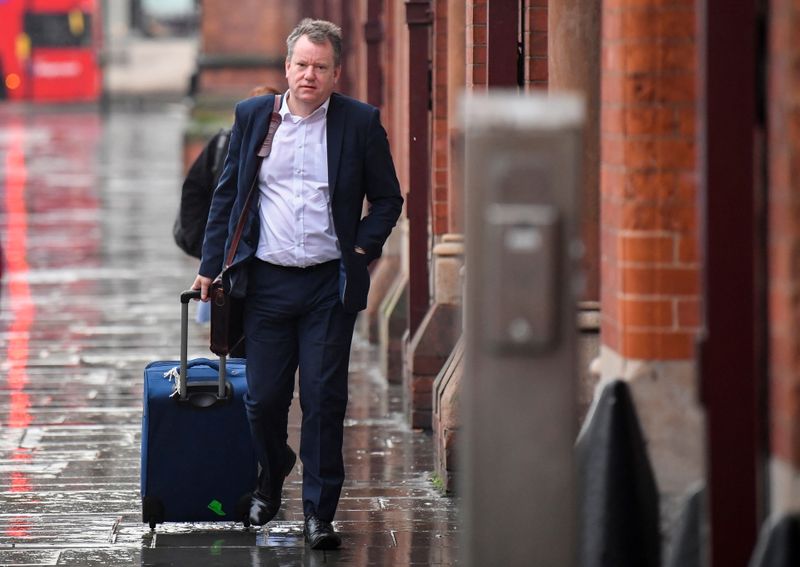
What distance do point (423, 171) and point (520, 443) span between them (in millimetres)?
5433

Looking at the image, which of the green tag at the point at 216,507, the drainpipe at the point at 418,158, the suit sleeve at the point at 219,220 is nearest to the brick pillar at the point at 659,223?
the suit sleeve at the point at 219,220

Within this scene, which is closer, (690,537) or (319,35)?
(690,537)

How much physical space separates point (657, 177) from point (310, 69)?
1.49m

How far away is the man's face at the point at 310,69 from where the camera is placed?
228 inches

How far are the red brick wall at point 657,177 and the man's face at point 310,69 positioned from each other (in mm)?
1313

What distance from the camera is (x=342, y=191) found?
585 cm


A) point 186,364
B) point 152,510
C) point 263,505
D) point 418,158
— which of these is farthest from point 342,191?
point 418,158

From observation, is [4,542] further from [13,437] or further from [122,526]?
[13,437]

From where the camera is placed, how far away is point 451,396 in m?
7.10

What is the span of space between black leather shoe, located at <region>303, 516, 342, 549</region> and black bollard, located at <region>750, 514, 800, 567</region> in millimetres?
2106

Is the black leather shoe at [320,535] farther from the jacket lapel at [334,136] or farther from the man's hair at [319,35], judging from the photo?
the man's hair at [319,35]

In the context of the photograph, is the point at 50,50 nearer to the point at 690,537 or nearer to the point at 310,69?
the point at 310,69

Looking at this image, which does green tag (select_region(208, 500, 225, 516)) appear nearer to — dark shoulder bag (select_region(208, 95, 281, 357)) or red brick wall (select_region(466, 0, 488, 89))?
dark shoulder bag (select_region(208, 95, 281, 357))

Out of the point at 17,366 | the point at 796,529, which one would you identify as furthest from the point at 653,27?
the point at 17,366
